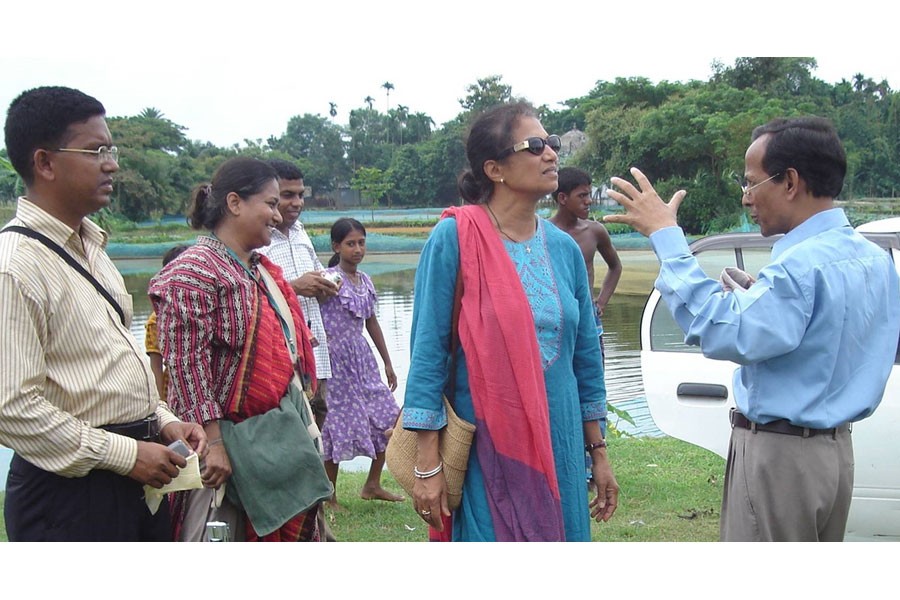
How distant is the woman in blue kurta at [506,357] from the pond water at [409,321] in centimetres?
523

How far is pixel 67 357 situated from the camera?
2.20m

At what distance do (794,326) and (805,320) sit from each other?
1.8 inches

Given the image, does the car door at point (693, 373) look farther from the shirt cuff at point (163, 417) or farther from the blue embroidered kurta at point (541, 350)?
the shirt cuff at point (163, 417)

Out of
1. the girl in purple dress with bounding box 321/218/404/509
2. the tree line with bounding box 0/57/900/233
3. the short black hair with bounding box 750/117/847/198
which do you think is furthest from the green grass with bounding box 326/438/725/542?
the tree line with bounding box 0/57/900/233

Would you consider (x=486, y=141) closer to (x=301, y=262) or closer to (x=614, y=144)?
(x=301, y=262)

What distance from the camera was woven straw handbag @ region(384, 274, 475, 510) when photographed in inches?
101

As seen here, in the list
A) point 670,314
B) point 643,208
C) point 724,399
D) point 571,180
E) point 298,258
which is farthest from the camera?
point 571,180

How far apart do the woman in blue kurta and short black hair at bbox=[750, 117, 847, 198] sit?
65 centimetres

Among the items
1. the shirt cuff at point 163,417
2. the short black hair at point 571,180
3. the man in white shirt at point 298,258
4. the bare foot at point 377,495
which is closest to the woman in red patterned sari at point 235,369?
the shirt cuff at point 163,417

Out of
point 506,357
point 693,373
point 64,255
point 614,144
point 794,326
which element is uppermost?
point 614,144

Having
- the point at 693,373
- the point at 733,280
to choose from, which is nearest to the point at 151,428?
the point at 733,280

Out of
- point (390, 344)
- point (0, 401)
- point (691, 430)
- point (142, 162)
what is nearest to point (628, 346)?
point (390, 344)

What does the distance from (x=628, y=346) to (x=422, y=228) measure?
3980 mm

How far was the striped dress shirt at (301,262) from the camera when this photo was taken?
472cm
